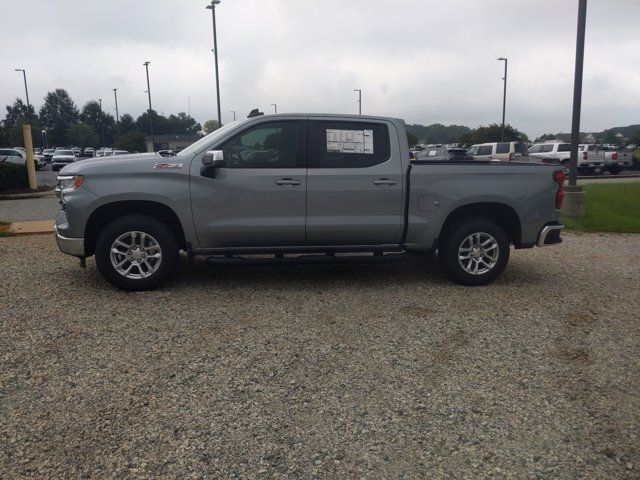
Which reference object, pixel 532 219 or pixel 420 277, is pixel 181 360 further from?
pixel 532 219

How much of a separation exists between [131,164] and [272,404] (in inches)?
135

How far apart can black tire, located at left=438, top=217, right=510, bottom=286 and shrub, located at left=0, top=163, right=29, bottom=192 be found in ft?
52.2

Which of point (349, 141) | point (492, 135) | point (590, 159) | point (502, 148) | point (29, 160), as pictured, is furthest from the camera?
point (492, 135)

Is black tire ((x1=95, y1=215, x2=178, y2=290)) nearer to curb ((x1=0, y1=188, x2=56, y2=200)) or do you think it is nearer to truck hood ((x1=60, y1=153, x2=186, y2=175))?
truck hood ((x1=60, y1=153, x2=186, y2=175))

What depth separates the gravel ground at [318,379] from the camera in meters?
3.04

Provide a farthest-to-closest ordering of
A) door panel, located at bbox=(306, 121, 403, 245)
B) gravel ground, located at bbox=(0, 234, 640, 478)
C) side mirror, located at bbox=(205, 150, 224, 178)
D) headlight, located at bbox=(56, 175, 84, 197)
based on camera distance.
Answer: door panel, located at bbox=(306, 121, 403, 245) < headlight, located at bbox=(56, 175, 84, 197) < side mirror, located at bbox=(205, 150, 224, 178) < gravel ground, located at bbox=(0, 234, 640, 478)

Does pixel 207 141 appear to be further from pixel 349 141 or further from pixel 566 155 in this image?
pixel 566 155

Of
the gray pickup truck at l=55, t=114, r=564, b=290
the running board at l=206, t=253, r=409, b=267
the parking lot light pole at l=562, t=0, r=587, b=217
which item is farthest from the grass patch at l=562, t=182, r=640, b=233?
the running board at l=206, t=253, r=409, b=267

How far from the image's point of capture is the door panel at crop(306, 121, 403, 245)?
6.18m

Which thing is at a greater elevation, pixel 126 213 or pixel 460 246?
pixel 126 213

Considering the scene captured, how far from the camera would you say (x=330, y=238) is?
6262mm

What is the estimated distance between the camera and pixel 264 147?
616 centimetres

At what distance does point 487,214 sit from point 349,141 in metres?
1.89

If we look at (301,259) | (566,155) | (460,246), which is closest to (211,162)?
(301,259)
